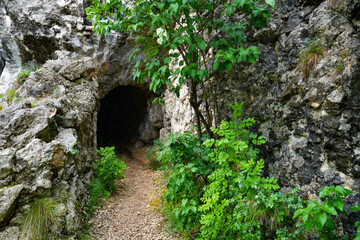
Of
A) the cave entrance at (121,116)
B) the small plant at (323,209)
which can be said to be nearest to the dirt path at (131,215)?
the small plant at (323,209)

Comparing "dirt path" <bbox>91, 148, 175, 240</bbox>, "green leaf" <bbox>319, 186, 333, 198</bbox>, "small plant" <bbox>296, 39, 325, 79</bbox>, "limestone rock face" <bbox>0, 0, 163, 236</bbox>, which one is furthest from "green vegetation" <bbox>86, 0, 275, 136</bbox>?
"limestone rock face" <bbox>0, 0, 163, 236</bbox>

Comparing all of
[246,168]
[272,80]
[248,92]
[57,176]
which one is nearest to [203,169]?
[246,168]

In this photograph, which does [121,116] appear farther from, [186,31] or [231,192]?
[231,192]

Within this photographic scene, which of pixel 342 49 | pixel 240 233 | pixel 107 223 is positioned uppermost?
pixel 342 49

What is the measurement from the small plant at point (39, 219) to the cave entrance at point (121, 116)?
761cm

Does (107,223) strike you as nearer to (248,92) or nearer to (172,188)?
(172,188)

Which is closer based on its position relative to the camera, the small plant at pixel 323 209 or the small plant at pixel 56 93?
the small plant at pixel 323 209

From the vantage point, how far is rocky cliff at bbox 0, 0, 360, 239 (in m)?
2.38

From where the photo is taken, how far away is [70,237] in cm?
356

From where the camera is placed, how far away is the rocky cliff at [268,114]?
7.81ft

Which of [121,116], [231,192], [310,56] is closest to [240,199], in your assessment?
[231,192]

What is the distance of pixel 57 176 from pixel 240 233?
11.3 ft

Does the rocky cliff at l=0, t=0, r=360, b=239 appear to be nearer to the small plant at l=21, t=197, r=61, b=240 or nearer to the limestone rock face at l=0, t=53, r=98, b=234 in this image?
the limestone rock face at l=0, t=53, r=98, b=234

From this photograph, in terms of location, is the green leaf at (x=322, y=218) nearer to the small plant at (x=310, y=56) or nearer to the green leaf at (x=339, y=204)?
the green leaf at (x=339, y=204)
